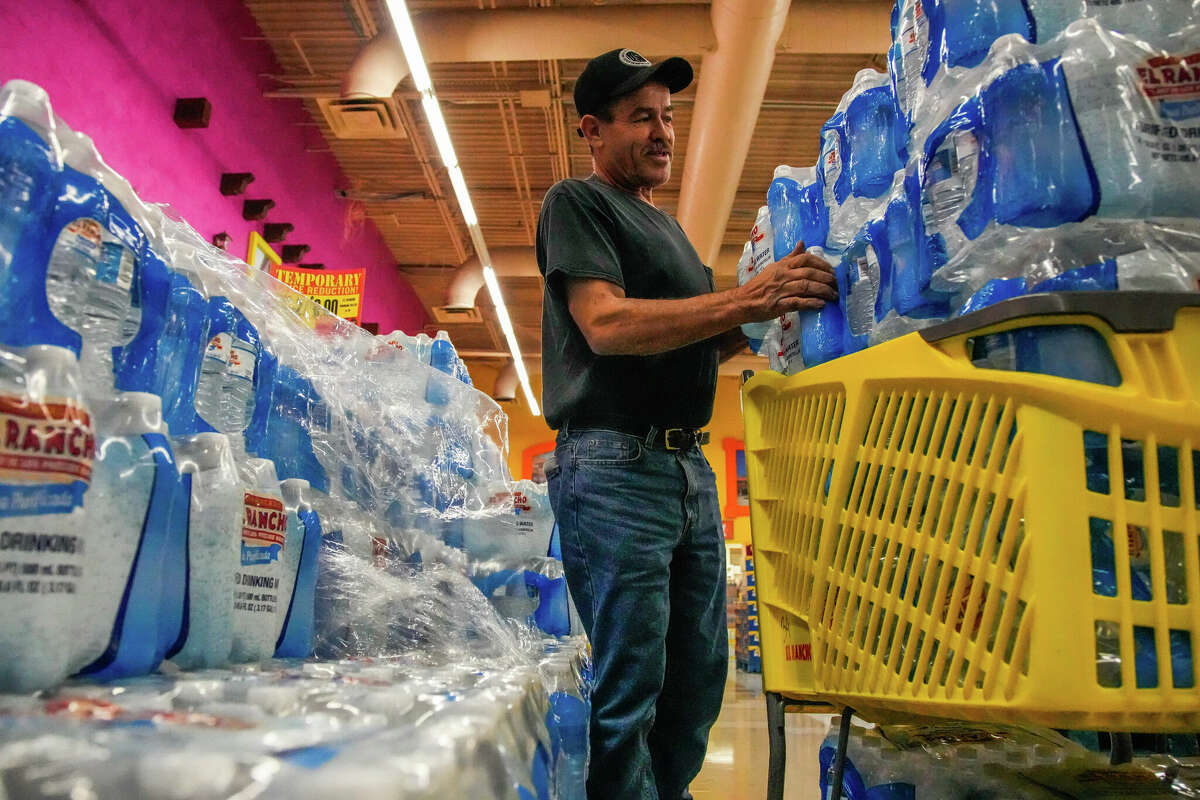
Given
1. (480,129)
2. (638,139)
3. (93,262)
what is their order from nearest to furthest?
(93,262)
(638,139)
(480,129)

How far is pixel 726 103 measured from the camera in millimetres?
6043

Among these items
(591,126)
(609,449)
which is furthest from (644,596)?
(591,126)

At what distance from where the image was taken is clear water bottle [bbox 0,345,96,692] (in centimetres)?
76

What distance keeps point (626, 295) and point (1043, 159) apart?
902 millimetres

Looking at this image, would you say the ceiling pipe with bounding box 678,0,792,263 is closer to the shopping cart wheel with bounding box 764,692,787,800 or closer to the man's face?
the man's face

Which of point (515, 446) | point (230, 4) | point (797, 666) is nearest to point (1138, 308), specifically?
point (797, 666)

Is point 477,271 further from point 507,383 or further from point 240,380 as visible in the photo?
point 240,380

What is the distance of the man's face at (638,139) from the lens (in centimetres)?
187

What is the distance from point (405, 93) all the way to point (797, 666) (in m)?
7.12

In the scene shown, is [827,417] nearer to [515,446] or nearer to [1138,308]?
[1138,308]

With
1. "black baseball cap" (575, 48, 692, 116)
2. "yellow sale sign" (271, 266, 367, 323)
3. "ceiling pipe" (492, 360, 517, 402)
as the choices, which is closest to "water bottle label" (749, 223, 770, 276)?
"black baseball cap" (575, 48, 692, 116)

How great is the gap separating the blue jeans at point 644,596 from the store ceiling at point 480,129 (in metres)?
5.30

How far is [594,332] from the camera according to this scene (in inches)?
60.7

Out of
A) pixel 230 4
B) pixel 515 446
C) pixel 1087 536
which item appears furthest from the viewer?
pixel 515 446
